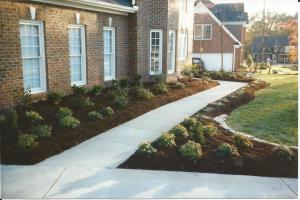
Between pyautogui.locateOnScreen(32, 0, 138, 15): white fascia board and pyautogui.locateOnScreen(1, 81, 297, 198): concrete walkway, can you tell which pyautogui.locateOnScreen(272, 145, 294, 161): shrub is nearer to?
pyautogui.locateOnScreen(1, 81, 297, 198): concrete walkway

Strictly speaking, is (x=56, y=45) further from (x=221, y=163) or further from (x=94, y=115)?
(x=221, y=163)

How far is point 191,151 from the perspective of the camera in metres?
6.60

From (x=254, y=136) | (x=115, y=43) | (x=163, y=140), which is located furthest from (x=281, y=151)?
(x=115, y=43)

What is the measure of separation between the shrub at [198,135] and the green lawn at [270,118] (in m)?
1.64

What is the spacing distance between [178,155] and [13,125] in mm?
3692

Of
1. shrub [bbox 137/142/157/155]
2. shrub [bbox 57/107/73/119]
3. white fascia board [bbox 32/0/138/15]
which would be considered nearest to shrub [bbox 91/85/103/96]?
white fascia board [bbox 32/0/138/15]

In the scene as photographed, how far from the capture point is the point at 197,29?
3172 centimetres

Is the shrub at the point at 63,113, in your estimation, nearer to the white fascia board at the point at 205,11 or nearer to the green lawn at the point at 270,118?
the green lawn at the point at 270,118

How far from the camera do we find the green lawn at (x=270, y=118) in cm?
862

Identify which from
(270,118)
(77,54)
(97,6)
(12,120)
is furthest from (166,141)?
(97,6)

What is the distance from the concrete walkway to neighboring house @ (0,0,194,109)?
12.0 feet

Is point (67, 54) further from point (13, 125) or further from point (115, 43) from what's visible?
point (13, 125)

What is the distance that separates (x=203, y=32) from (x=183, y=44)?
1099 cm

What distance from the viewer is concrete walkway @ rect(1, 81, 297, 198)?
17.4ft
